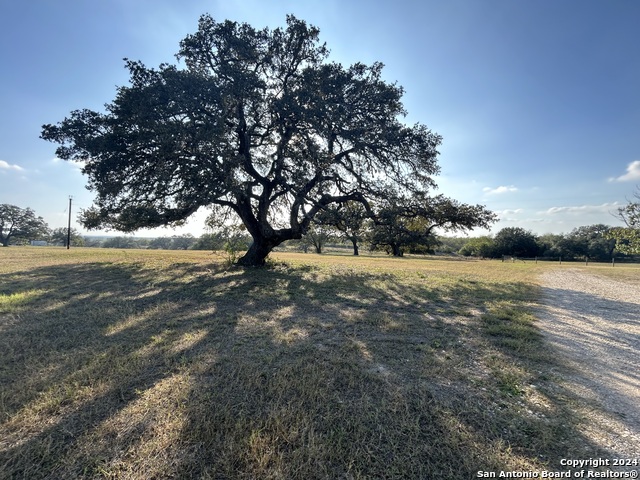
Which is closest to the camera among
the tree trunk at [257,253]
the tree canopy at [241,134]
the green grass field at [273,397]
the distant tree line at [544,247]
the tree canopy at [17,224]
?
the green grass field at [273,397]

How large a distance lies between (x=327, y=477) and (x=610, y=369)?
4223 mm

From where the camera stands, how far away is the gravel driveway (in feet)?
7.91

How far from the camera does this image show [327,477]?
184 cm

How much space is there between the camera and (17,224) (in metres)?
64.6

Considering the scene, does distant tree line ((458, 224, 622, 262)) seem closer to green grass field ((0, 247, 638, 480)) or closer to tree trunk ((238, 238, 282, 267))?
tree trunk ((238, 238, 282, 267))

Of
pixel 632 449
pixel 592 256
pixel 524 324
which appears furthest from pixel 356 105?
pixel 592 256

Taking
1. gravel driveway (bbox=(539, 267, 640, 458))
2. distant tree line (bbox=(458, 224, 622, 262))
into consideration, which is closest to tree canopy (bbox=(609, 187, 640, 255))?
gravel driveway (bbox=(539, 267, 640, 458))

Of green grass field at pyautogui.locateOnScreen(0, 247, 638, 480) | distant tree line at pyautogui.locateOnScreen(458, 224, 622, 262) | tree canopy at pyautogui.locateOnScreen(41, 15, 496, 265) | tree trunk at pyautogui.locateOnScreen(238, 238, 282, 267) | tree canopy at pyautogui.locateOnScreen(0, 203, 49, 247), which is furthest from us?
tree canopy at pyautogui.locateOnScreen(0, 203, 49, 247)

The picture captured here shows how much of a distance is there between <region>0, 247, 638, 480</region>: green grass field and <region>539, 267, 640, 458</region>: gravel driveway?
191 mm

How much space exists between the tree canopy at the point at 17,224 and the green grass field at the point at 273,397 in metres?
85.9

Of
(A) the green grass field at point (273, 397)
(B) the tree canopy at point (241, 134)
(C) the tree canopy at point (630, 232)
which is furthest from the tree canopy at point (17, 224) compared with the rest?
(C) the tree canopy at point (630, 232)

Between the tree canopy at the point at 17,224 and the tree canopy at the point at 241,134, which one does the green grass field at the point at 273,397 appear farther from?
the tree canopy at the point at 17,224

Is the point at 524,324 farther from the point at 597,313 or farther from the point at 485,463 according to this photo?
the point at 485,463

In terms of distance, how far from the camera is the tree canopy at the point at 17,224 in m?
62.8
